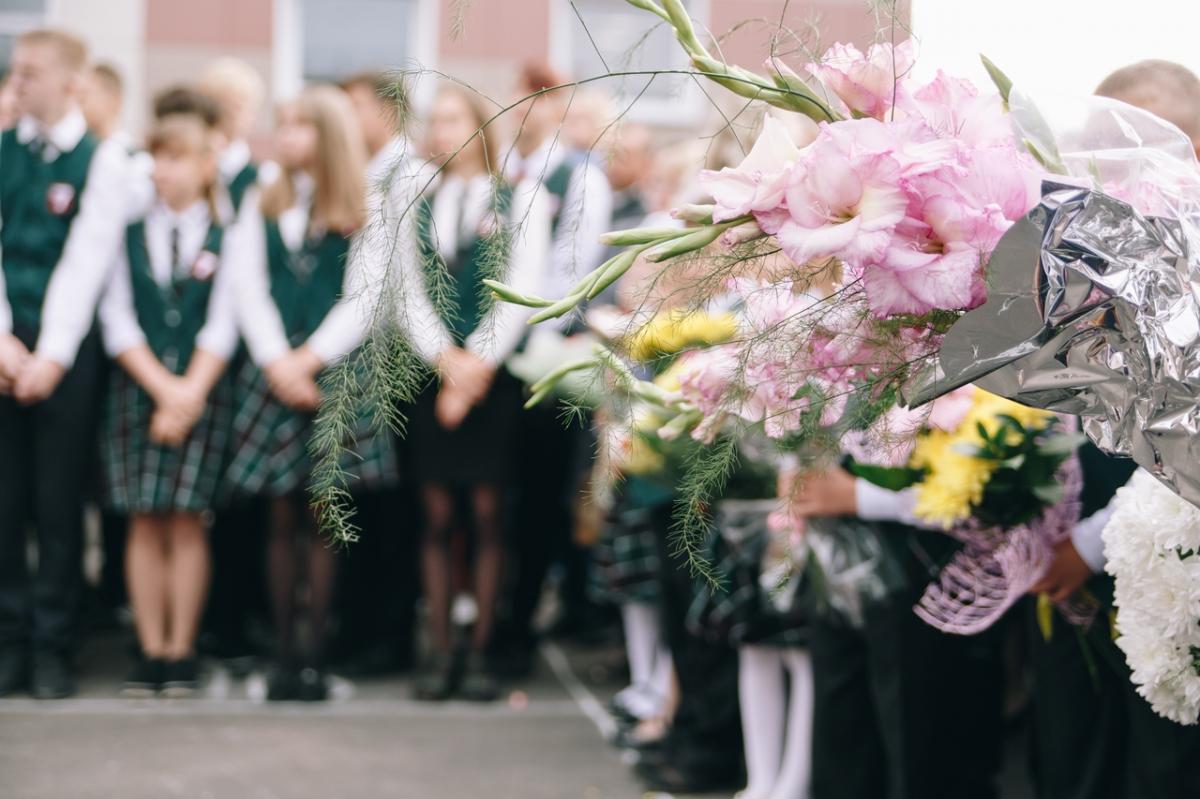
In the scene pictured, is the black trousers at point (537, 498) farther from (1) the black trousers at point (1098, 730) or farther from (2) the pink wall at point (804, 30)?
(2) the pink wall at point (804, 30)

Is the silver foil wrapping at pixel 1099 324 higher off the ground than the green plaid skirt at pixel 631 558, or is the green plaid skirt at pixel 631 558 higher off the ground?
the silver foil wrapping at pixel 1099 324

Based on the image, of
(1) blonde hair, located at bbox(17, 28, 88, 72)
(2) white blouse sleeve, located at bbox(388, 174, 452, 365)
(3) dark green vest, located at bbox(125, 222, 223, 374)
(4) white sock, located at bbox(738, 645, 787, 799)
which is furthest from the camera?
(3) dark green vest, located at bbox(125, 222, 223, 374)

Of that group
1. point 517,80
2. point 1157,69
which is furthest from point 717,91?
point 517,80

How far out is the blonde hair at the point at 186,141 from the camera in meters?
5.87

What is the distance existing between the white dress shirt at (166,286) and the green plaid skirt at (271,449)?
0.18m

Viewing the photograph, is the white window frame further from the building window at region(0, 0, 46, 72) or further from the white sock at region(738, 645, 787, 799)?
the white sock at region(738, 645, 787, 799)

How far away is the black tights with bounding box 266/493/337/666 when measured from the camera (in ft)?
18.6

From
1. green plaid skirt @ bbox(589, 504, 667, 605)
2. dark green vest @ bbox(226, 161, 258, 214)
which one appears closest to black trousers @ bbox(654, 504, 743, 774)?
green plaid skirt @ bbox(589, 504, 667, 605)

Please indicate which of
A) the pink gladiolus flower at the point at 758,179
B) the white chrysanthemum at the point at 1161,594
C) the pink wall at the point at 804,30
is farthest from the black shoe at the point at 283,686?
the pink gladiolus flower at the point at 758,179

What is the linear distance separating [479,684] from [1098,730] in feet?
10.1

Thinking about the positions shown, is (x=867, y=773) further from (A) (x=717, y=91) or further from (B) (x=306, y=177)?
(B) (x=306, y=177)

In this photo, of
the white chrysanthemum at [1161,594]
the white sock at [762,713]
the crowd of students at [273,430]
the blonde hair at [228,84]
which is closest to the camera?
the white chrysanthemum at [1161,594]

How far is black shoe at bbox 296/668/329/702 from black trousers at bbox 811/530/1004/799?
2543mm

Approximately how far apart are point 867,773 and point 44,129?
13.0ft
